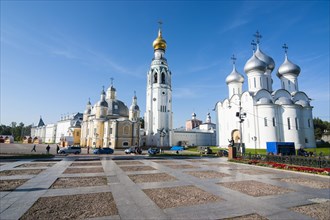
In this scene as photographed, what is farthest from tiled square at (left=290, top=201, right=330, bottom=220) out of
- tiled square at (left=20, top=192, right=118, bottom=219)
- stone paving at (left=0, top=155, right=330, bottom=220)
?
tiled square at (left=20, top=192, right=118, bottom=219)

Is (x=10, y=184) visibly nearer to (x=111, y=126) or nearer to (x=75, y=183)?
(x=75, y=183)

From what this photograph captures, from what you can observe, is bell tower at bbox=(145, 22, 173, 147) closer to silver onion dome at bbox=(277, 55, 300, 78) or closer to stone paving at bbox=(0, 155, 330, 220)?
silver onion dome at bbox=(277, 55, 300, 78)

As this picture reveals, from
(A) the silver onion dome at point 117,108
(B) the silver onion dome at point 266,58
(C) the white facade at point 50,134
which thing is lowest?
(C) the white facade at point 50,134

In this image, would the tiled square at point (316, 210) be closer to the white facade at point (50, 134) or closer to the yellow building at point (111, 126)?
the yellow building at point (111, 126)

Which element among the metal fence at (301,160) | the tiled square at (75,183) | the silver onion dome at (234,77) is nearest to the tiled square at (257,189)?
the tiled square at (75,183)

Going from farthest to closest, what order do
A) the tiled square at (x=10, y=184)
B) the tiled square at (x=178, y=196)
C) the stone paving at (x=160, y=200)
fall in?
1. the tiled square at (x=10, y=184)
2. the tiled square at (x=178, y=196)
3. the stone paving at (x=160, y=200)

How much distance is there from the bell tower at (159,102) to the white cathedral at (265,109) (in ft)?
48.1

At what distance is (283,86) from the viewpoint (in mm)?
43312

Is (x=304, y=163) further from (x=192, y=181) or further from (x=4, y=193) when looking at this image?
(x=4, y=193)

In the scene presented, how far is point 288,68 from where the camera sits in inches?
1640

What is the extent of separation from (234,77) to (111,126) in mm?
31287

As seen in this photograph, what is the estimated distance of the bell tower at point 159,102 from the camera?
53938mm

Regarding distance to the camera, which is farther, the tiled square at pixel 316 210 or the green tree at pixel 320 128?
the green tree at pixel 320 128

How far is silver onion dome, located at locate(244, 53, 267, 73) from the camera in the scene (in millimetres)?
39969
